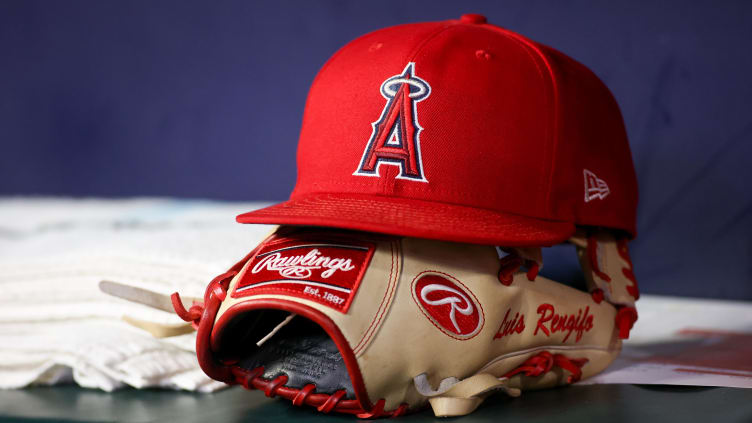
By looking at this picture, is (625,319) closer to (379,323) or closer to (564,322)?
(564,322)

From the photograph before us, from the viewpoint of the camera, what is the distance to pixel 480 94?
0.80 meters

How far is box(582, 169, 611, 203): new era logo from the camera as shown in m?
0.86

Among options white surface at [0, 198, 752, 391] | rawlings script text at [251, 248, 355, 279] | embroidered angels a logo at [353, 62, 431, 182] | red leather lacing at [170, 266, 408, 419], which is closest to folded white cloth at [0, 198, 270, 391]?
white surface at [0, 198, 752, 391]

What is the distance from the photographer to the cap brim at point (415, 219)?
70cm

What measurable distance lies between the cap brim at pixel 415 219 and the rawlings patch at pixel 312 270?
0.10 feet

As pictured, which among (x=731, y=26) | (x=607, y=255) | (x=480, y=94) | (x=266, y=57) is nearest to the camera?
(x=480, y=94)

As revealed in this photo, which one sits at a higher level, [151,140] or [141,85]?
[141,85]

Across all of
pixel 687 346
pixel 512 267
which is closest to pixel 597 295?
pixel 512 267

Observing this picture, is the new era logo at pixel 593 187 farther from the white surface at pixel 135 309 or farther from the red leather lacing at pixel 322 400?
the red leather lacing at pixel 322 400

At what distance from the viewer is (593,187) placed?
0.87 meters

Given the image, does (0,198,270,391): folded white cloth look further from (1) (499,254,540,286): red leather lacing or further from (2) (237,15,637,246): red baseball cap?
(1) (499,254,540,286): red leather lacing

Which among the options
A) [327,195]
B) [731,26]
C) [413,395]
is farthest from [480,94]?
A: [731,26]

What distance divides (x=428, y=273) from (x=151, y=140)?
1027 millimetres

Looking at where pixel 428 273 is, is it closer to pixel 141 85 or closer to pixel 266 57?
pixel 266 57
